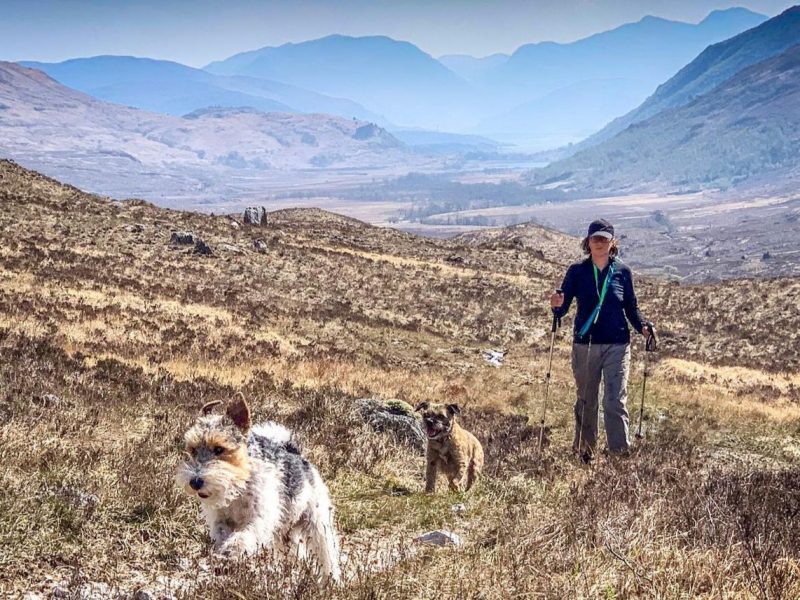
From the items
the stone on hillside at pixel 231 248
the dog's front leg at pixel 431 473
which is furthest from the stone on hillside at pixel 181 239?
the dog's front leg at pixel 431 473

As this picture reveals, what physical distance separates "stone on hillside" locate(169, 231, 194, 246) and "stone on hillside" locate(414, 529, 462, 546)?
3316 cm

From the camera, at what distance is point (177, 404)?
30.7 feet

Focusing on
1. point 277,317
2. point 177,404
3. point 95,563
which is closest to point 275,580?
point 95,563

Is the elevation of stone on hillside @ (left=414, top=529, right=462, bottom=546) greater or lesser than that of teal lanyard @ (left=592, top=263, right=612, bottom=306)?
lesser

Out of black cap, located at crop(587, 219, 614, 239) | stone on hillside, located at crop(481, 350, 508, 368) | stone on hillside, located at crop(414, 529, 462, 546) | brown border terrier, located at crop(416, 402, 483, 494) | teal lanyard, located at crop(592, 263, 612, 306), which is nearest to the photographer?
stone on hillside, located at crop(414, 529, 462, 546)

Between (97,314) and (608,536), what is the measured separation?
17.0m

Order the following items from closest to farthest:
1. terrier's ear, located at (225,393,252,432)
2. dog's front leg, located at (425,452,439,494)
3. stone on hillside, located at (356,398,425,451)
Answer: terrier's ear, located at (225,393,252,432) < dog's front leg, located at (425,452,439,494) < stone on hillside, located at (356,398,425,451)

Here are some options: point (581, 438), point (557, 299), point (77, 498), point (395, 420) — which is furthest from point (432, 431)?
point (77, 498)

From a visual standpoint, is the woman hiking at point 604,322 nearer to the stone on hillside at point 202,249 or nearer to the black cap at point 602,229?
the black cap at point 602,229

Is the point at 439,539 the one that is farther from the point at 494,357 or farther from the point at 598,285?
the point at 494,357

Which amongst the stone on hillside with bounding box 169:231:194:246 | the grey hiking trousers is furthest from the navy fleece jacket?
the stone on hillside with bounding box 169:231:194:246

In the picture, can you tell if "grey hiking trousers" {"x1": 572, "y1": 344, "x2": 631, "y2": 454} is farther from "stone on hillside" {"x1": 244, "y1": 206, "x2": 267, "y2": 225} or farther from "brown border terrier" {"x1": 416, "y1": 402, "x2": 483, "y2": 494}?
"stone on hillside" {"x1": 244, "y1": 206, "x2": 267, "y2": 225}

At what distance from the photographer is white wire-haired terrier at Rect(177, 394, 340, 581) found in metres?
3.27

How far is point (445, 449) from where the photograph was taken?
269 inches
